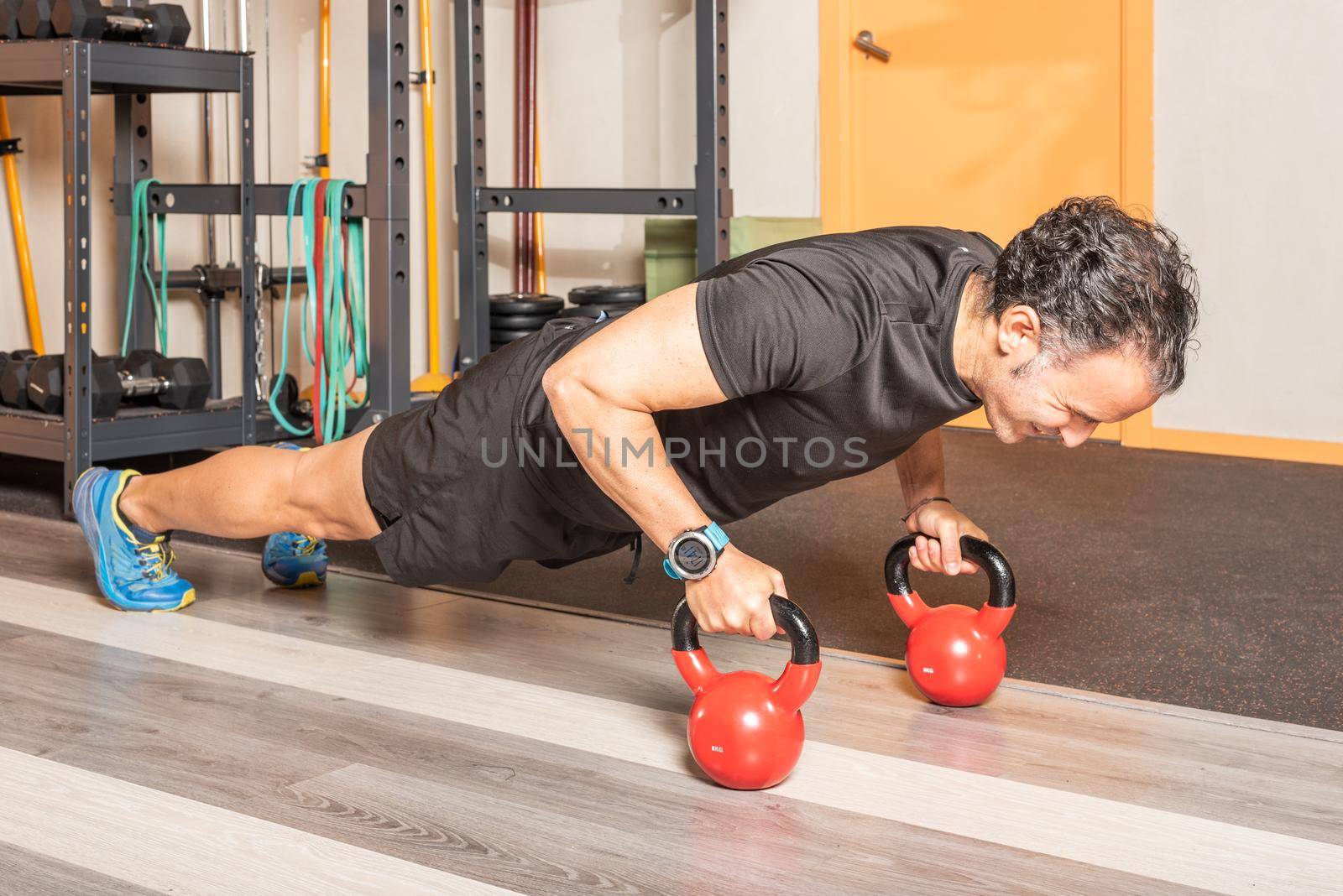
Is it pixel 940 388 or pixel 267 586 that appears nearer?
pixel 940 388

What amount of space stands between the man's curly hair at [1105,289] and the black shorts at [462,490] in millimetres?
631

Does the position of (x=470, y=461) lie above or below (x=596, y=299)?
below

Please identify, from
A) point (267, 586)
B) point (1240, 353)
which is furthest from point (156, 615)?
point (1240, 353)

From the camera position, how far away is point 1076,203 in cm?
139

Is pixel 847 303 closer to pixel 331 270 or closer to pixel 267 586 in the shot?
pixel 267 586

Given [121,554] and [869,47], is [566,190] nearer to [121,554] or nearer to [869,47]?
[869,47]

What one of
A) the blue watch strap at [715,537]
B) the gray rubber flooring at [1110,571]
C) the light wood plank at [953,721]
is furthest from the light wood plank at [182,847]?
the gray rubber flooring at [1110,571]

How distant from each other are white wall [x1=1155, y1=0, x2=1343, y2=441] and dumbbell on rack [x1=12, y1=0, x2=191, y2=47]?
271 cm

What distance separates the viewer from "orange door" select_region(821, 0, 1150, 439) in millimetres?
3980

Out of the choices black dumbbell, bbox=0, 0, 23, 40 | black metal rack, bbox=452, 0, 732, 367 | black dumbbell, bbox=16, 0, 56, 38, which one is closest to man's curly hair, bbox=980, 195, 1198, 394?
black metal rack, bbox=452, 0, 732, 367

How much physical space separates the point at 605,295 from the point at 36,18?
182 cm

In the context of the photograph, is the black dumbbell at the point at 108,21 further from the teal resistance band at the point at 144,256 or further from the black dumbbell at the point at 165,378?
the black dumbbell at the point at 165,378

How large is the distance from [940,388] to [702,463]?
337mm

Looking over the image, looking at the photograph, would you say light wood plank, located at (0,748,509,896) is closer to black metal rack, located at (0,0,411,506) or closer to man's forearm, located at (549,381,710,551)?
man's forearm, located at (549,381,710,551)
